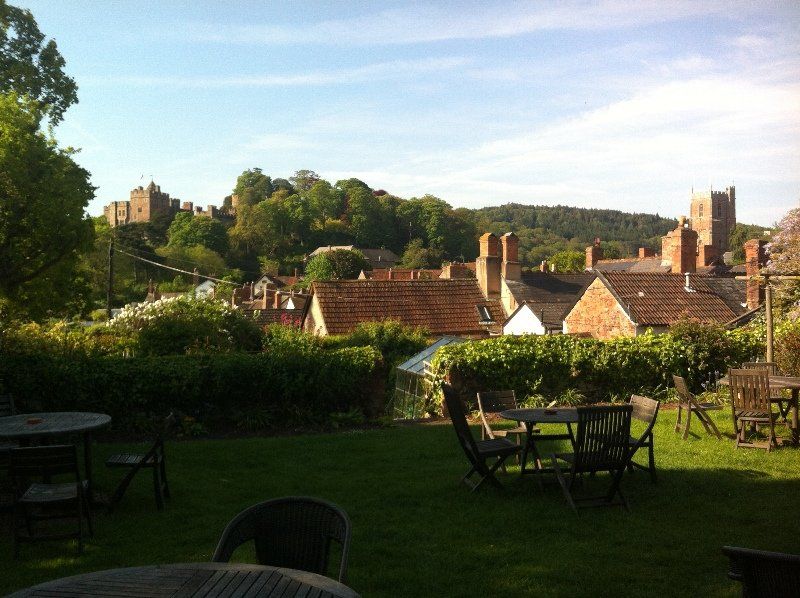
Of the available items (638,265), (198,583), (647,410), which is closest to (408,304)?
(647,410)

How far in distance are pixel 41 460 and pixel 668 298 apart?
20790mm

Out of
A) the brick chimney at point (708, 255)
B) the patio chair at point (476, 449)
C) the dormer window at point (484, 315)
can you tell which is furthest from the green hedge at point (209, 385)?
the brick chimney at point (708, 255)

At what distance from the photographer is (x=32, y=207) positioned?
1390 cm

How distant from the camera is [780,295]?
714 inches

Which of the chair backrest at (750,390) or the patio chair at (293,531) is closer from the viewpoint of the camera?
the patio chair at (293,531)

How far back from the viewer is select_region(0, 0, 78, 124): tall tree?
19.7 metres

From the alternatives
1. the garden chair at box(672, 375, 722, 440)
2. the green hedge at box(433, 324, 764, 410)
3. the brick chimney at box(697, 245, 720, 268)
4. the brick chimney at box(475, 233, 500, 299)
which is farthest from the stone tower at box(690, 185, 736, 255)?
the garden chair at box(672, 375, 722, 440)

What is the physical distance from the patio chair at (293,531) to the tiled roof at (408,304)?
71.7 feet

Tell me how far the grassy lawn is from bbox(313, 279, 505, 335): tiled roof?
16295mm

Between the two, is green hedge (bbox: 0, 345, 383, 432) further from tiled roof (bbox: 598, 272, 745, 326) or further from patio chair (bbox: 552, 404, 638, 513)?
tiled roof (bbox: 598, 272, 745, 326)

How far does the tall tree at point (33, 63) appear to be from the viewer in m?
19.7

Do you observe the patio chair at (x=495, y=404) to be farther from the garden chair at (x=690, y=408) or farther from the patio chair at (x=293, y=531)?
the patio chair at (x=293, y=531)

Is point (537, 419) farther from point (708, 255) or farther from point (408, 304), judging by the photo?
point (708, 255)

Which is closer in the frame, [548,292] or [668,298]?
[668,298]
